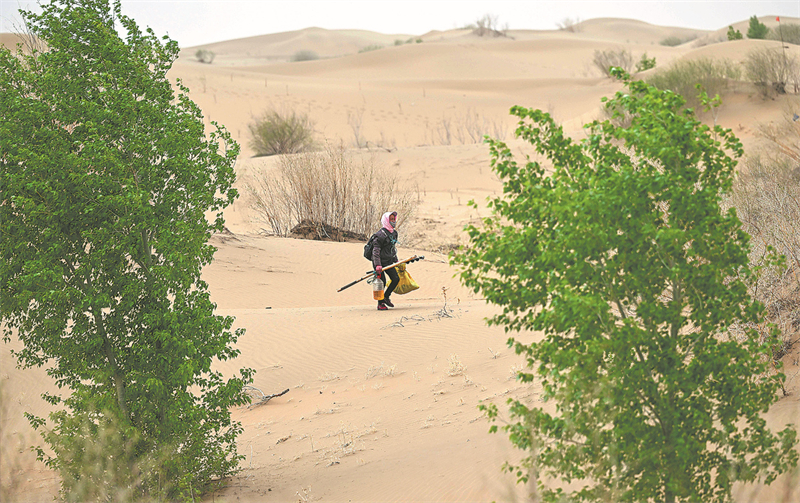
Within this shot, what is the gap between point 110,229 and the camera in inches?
197

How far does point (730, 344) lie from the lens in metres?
3.64

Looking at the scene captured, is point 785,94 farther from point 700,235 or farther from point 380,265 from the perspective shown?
point 700,235

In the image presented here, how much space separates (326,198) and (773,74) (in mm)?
19409

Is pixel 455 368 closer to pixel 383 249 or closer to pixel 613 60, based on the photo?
pixel 383 249

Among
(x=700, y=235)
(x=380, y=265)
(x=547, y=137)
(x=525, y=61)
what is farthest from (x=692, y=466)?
(x=525, y=61)

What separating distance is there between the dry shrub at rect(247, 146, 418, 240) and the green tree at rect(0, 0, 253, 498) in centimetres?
1168

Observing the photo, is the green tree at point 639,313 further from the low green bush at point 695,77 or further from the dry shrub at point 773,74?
the dry shrub at point 773,74

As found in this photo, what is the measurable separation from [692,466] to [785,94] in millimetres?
27217

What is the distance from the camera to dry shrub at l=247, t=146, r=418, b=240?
17109mm

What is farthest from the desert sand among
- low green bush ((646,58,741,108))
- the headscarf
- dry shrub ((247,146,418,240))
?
the headscarf

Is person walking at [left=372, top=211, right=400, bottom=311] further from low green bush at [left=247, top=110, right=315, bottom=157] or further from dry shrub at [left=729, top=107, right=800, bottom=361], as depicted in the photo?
low green bush at [left=247, top=110, right=315, bottom=157]

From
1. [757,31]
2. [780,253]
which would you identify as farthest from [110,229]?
[757,31]

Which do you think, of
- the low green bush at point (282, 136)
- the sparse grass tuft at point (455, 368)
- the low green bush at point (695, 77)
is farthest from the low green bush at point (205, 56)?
the sparse grass tuft at point (455, 368)

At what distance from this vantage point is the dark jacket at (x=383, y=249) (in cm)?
1074
